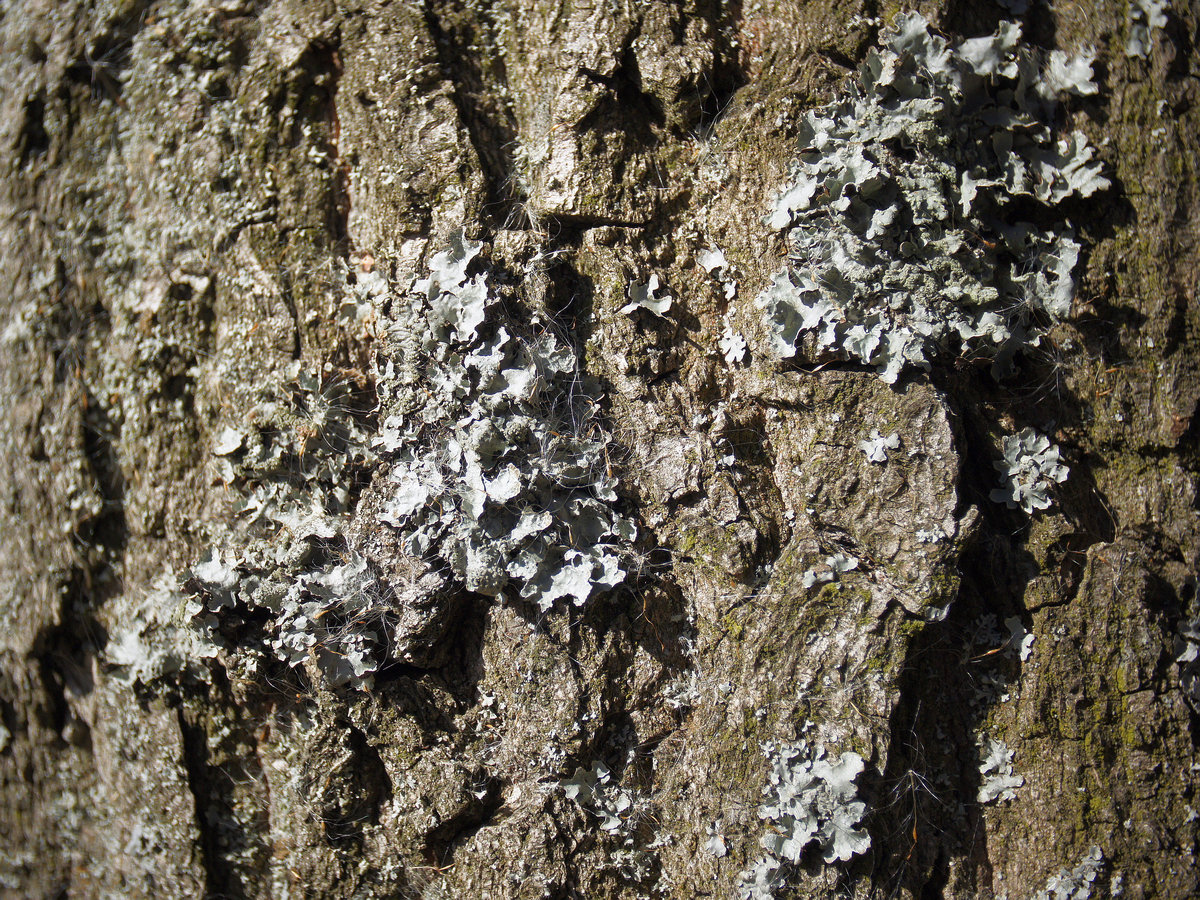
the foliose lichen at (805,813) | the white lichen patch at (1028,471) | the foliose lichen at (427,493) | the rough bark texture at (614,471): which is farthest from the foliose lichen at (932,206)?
the foliose lichen at (805,813)

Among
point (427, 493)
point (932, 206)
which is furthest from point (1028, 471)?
point (427, 493)

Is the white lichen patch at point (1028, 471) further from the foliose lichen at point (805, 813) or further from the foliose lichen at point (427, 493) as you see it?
the foliose lichen at point (427, 493)

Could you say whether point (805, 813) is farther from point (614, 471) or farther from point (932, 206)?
point (932, 206)

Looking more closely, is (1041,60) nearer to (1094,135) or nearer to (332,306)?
(1094,135)

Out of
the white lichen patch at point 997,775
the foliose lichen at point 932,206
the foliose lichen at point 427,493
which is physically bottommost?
the white lichen patch at point 997,775

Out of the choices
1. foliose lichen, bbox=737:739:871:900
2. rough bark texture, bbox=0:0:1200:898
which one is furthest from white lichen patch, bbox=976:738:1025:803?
foliose lichen, bbox=737:739:871:900

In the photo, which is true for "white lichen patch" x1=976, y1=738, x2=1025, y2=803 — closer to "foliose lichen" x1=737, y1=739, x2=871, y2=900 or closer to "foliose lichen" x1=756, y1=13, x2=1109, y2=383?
"foliose lichen" x1=737, y1=739, x2=871, y2=900
